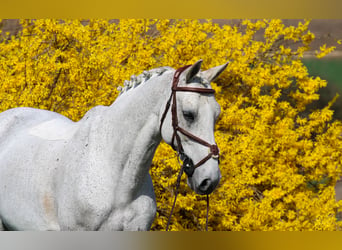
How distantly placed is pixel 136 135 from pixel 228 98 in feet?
10.0

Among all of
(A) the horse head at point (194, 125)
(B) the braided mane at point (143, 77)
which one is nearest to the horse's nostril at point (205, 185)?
(A) the horse head at point (194, 125)

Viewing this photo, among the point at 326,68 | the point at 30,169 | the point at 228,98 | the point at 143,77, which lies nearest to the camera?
the point at 143,77

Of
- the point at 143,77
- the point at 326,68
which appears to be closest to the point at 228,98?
the point at 326,68

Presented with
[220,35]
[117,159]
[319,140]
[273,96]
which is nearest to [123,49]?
[220,35]

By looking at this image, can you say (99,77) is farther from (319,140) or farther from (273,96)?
(319,140)

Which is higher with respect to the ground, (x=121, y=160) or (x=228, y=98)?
(x=121, y=160)

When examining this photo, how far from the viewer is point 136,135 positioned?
306 centimetres

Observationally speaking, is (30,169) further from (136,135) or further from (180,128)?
(180,128)

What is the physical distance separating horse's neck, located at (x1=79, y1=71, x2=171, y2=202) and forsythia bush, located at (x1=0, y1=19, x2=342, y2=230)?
6.46 feet

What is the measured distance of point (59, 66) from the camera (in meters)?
5.42

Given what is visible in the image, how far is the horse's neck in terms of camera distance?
3.04 metres

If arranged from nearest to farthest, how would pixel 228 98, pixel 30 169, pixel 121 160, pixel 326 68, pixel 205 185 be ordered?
pixel 205 185
pixel 121 160
pixel 30 169
pixel 228 98
pixel 326 68

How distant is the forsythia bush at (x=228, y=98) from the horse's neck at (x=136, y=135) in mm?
1970

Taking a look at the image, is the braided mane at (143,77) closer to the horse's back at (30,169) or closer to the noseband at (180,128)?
the noseband at (180,128)
